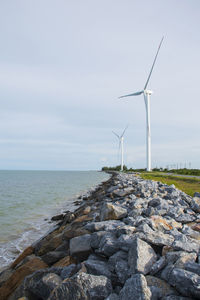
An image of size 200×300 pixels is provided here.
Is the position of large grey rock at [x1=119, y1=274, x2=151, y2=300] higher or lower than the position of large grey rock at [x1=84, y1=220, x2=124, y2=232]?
lower

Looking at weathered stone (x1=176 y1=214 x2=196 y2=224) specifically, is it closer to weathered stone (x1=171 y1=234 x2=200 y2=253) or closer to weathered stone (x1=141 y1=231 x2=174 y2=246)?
weathered stone (x1=141 y1=231 x2=174 y2=246)

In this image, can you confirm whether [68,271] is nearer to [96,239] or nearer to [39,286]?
[39,286]

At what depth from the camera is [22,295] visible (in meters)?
3.92

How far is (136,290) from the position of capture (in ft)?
9.47

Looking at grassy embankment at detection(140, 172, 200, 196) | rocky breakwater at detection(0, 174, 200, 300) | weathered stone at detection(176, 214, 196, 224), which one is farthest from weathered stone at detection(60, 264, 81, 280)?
grassy embankment at detection(140, 172, 200, 196)

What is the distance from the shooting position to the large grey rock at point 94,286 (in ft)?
10.2

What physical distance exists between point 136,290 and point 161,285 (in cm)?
47

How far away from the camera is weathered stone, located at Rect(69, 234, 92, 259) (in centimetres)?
464

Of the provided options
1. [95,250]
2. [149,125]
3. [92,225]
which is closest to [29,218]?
[92,225]

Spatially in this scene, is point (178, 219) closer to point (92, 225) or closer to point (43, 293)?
point (92, 225)

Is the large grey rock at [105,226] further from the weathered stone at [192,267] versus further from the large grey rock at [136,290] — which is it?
the large grey rock at [136,290]

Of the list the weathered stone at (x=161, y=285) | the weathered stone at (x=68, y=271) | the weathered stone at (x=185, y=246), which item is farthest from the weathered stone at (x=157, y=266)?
the weathered stone at (x=68, y=271)

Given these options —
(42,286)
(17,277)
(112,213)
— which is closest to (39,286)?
(42,286)

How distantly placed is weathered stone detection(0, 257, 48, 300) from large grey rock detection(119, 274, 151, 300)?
108 inches
